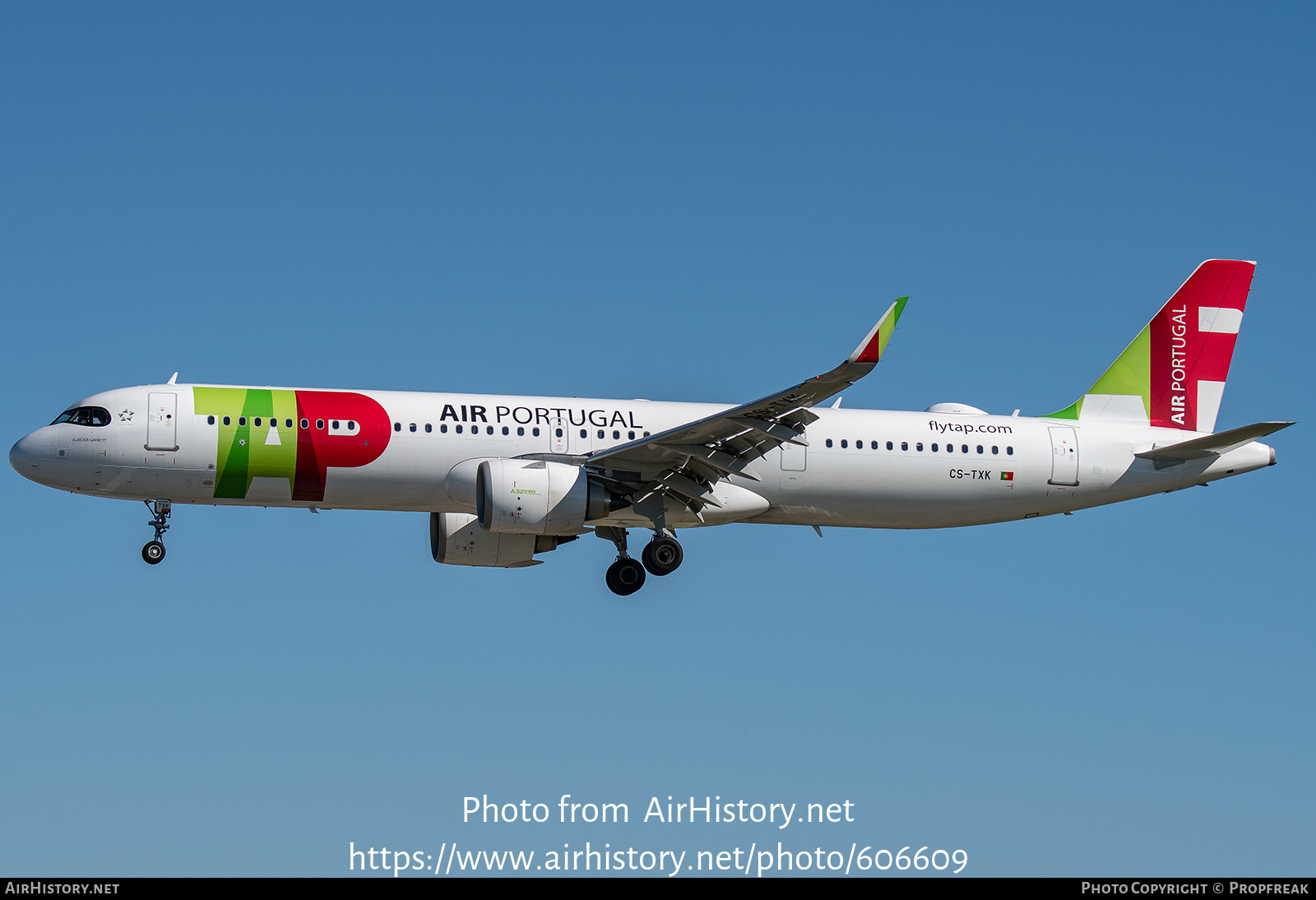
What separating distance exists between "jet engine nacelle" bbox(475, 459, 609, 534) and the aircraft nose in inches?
375

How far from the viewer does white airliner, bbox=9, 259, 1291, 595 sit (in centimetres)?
3441

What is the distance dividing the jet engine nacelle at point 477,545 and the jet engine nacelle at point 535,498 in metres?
3.78

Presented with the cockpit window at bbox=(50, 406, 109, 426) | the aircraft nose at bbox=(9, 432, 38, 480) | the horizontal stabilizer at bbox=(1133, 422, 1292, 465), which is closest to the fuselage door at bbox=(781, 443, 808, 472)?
the horizontal stabilizer at bbox=(1133, 422, 1292, 465)

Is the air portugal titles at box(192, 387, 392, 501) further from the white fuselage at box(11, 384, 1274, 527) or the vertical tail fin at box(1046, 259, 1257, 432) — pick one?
the vertical tail fin at box(1046, 259, 1257, 432)

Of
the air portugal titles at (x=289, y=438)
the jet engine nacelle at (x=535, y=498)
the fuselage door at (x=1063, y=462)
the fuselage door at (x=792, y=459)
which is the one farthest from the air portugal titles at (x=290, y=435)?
the fuselage door at (x=1063, y=462)

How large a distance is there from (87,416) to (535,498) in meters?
9.94

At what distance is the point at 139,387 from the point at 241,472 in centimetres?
316

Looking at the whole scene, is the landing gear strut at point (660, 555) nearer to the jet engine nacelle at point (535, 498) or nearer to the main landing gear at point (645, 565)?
the main landing gear at point (645, 565)

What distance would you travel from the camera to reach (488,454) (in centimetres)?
3538

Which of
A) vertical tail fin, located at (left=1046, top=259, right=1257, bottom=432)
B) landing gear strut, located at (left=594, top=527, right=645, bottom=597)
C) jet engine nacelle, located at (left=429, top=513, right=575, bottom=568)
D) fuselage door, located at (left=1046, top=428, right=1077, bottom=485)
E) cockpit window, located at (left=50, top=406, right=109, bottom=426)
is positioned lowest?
landing gear strut, located at (left=594, top=527, right=645, bottom=597)

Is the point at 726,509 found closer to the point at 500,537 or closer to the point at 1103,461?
the point at 500,537

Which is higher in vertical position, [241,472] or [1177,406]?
[1177,406]
